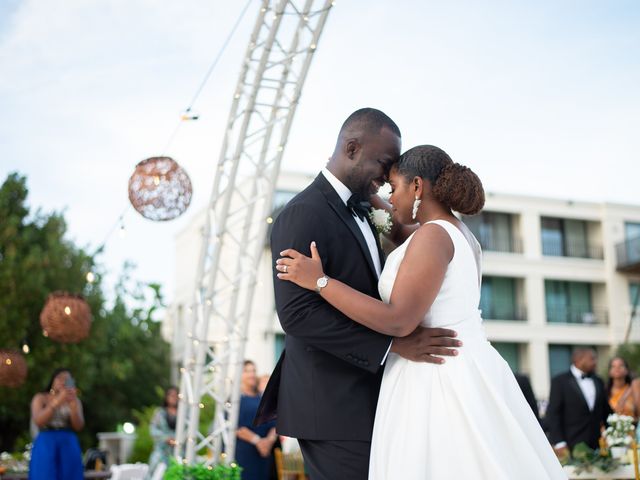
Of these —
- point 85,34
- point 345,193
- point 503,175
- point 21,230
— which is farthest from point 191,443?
point 503,175

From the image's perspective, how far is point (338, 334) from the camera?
3.10m

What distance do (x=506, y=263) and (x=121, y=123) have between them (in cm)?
1985

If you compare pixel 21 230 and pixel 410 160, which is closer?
pixel 410 160

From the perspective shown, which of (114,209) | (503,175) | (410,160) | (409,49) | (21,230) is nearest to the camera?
(410,160)

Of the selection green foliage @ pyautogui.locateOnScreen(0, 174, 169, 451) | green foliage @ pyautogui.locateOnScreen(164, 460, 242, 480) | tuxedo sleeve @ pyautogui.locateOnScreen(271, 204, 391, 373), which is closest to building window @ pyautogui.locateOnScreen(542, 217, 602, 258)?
green foliage @ pyautogui.locateOnScreen(0, 174, 169, 451)

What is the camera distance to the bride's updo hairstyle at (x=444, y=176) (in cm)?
330

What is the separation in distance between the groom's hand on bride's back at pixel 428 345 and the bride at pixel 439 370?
0.03 m

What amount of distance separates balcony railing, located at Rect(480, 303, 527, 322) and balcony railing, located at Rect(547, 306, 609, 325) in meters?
1.24

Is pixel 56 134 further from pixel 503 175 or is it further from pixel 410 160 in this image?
pixel 503 175

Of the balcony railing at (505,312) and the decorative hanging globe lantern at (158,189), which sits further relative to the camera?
the balcony railing at (505,312)

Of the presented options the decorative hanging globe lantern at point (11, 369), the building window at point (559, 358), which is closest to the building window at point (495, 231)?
the building window at point (559, 358)

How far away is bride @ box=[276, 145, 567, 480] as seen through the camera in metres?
2.96

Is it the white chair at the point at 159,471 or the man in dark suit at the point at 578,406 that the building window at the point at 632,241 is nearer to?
the man in dark suit at the point at 578,406

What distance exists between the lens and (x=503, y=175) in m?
30.9
